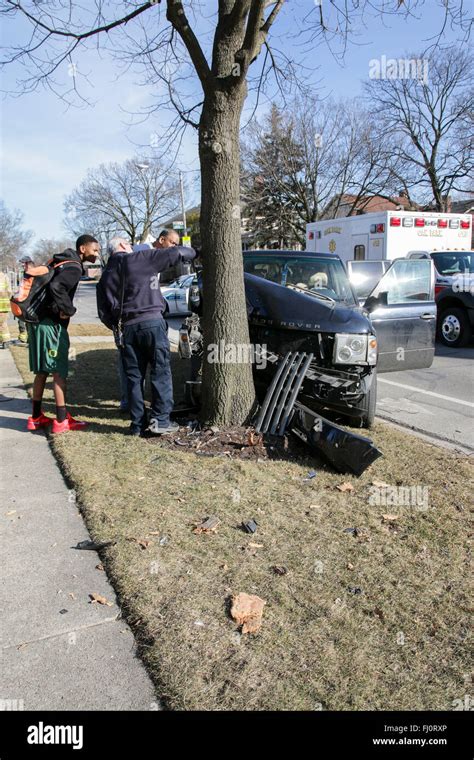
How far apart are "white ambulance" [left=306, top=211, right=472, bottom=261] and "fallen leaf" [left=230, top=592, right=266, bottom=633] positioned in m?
10.7

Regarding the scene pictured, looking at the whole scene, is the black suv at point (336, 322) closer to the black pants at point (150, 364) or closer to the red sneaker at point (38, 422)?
the black pants at point (150, 364)

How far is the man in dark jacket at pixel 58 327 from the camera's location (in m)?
5.07

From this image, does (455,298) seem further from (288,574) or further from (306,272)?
(288,574)

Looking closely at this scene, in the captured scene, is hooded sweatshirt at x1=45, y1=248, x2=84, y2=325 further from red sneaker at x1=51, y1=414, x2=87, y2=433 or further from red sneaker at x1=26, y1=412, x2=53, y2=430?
red sneaker at x1=26, y1=412, x2=53, y2=430

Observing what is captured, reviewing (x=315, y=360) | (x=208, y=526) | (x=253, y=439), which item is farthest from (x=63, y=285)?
(x=208, y=526)

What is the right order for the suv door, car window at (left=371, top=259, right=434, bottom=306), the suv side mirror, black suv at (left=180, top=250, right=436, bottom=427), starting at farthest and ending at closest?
car window at (left=371, top=259, right=434, bottom=306) < the suv door < the suv side mirror < black suv at (left=180, top=250, right=436, bottom=427)

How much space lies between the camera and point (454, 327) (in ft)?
35.0

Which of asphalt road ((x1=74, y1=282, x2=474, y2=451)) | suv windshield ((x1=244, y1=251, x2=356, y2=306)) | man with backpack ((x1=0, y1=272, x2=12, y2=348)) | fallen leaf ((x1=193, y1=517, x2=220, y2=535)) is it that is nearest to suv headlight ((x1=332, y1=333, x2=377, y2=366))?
asphalt road ((x1=74, y1=282, x2=474, y2=451))

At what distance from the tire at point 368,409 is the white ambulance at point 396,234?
301 inches

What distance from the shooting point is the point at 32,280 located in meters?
5.09

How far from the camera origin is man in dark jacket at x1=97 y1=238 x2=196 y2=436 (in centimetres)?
479
